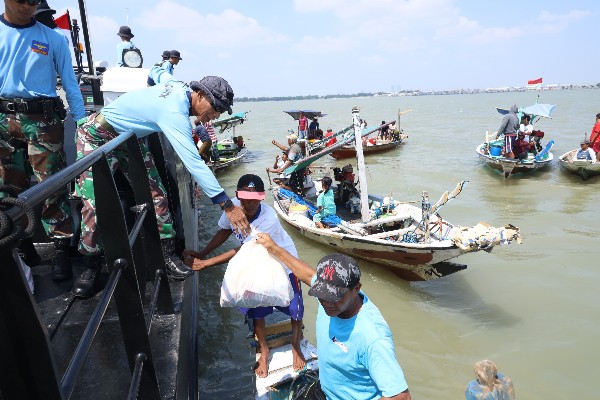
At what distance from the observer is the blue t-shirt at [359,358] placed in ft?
6.50

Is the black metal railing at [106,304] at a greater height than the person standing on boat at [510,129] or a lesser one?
greater

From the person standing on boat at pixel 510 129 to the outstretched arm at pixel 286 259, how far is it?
1497 cm

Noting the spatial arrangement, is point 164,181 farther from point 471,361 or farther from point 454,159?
point 454,159

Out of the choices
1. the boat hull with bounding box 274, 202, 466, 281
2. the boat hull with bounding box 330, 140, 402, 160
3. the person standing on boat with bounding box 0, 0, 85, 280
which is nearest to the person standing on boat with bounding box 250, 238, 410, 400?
the person standing on boat with bounding box 0, 0, 85, 280

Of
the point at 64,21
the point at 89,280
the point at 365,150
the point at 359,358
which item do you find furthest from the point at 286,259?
the point at 365,150

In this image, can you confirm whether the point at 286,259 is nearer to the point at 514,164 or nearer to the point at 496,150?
the point at 514,164

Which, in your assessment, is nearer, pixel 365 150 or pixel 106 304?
pixel 106 304

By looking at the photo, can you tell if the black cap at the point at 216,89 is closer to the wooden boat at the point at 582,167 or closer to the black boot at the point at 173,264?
the black boot at the point at 173,264

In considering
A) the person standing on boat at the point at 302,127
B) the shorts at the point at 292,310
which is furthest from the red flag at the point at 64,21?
the person standing on boat at the point at 302,127

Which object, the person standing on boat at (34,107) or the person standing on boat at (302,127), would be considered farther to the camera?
the person standing on boat at (302,127)

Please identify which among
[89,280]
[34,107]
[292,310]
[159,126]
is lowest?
[292,310]

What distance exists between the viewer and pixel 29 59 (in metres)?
2.76

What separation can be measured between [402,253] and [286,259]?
5.00 meters

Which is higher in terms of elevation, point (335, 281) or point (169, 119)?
point (169, 119)
